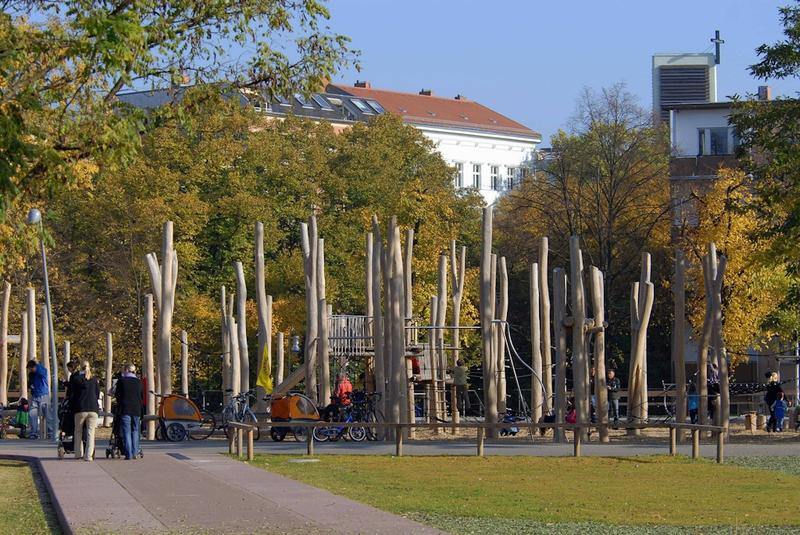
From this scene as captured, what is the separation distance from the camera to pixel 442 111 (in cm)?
11400

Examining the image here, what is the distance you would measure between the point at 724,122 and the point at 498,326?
124ft

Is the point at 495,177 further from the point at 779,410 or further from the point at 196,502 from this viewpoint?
the point at 196,502

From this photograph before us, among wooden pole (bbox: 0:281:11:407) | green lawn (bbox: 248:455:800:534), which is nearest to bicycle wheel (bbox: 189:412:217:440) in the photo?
wooden pole (bbox: 0:281:11:407)

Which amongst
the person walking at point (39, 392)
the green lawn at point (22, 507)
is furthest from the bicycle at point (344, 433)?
the green lawn at point (22, 507)

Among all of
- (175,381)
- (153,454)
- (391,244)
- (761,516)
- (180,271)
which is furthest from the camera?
(175,381)

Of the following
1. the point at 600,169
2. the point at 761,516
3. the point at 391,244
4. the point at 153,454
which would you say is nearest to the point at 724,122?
the point at 600,169

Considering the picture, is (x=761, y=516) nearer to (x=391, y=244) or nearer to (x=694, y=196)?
(x=391, y=244)

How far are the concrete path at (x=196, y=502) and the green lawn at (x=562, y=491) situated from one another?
63cm

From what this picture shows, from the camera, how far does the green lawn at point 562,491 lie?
15188mm

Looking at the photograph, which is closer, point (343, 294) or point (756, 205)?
point (756, 205)

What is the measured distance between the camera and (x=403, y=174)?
70.9 metres

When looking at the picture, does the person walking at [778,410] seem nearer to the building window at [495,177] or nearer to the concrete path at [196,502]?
the concrete path at [196,502]

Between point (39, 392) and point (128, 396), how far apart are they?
10.6 meters

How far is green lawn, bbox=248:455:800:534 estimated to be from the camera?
49.8 feet
